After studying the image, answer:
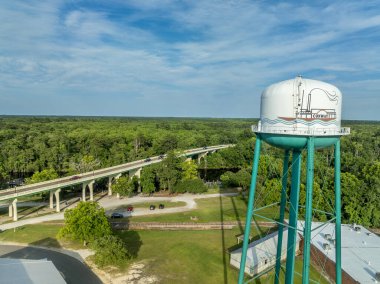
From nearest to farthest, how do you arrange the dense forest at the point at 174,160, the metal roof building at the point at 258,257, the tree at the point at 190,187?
the metal roof building at the point at 258,257 → the dense forest at the point at 174,160 → the tree at the point at 190,187

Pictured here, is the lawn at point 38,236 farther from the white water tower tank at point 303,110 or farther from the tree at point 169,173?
the white water tower tank at point 303,110

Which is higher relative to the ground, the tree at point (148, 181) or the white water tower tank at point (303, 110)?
the white water tower tank at point (303, 110)

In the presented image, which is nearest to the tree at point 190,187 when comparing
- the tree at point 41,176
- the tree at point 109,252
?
the tree at point 41,176

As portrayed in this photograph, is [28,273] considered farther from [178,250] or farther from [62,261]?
[178,250]

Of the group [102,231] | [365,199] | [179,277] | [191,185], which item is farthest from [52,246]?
[365,199]

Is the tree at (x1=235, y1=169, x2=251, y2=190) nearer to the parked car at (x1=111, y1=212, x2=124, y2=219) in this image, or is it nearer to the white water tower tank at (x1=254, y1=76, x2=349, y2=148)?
the parked car at (x1=111, y1=212, x2=124, y2=219)

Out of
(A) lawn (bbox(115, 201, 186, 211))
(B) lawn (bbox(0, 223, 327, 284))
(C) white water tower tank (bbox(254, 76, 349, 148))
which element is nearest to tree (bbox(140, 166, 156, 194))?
(A) lawn (bbox(115, 201, 186, 211))
